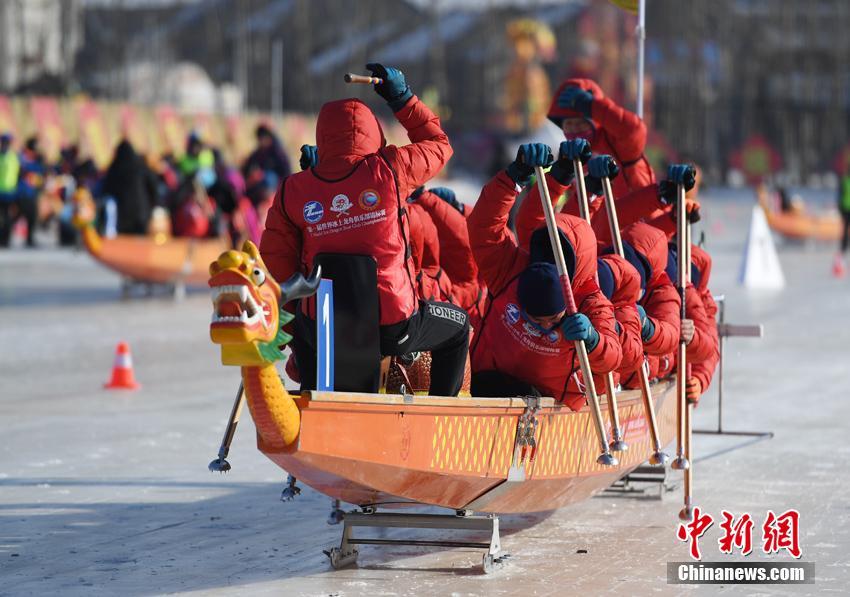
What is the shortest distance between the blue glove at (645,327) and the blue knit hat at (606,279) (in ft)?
0.72

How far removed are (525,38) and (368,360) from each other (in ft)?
168

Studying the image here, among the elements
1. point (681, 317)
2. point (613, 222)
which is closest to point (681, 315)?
point (681, 317)

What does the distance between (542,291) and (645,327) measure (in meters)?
0.85

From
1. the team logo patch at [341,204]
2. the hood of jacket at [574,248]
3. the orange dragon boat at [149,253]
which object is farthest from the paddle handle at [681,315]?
the orange dragon boat at [149,253]

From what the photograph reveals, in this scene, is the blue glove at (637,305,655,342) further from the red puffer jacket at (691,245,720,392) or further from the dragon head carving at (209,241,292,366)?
the dragon head carving at (209,241,292,366)

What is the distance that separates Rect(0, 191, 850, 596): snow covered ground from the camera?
20.9 ft

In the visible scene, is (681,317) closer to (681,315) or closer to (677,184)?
(681,315)

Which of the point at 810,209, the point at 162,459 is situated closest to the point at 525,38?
the point at 810,209

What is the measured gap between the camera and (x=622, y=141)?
9969mm

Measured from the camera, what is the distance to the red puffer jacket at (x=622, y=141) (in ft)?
32.6

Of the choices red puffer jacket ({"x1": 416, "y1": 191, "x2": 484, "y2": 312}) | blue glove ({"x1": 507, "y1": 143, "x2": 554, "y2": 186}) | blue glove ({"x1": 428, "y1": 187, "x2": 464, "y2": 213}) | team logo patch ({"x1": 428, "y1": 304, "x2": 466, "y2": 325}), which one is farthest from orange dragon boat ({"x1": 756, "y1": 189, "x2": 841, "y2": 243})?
team logo patch ({"x1": 428, "y1": 304, "x2": 466, "y2": 325})

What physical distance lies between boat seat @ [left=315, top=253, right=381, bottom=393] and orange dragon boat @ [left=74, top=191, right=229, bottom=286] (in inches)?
517

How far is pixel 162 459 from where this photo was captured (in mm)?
9242

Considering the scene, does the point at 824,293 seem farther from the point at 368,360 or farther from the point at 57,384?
the point at 368,360
